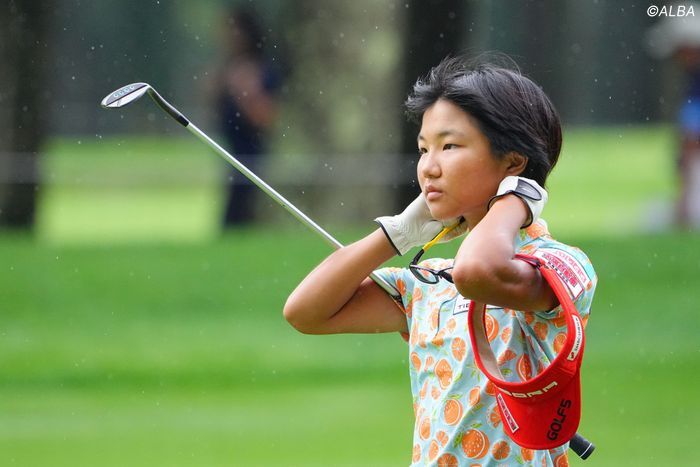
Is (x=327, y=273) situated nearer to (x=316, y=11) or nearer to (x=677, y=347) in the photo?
(x=677, y=347)

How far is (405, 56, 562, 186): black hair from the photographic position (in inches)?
112

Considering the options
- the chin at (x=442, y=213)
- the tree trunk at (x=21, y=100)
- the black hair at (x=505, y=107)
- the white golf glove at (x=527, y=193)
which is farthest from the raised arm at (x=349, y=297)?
the tree trunk at (x=21, y=100)

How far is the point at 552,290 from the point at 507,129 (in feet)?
1.34

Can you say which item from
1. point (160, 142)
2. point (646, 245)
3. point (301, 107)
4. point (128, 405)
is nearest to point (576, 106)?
point (301, 107)

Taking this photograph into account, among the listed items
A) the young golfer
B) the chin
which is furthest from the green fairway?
the chin

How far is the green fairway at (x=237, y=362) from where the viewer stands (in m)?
7.33

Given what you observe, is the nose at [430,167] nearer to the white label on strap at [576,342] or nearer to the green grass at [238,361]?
the white label on strap at [576,342]

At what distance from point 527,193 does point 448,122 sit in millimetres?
270

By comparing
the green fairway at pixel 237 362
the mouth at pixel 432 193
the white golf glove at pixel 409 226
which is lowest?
the green fairway at pixel 237 362

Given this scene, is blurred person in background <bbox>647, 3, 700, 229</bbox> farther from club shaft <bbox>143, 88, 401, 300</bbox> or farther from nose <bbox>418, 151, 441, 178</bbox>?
nose <bbox>418, 151, 441, 178</bbox>

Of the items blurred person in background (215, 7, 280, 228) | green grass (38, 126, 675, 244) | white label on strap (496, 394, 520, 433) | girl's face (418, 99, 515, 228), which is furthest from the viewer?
green grass (38, 126, 675, 244)

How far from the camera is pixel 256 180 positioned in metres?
3.20

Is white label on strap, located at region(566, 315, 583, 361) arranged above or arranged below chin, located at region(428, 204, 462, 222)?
below

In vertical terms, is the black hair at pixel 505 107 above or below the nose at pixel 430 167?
above
